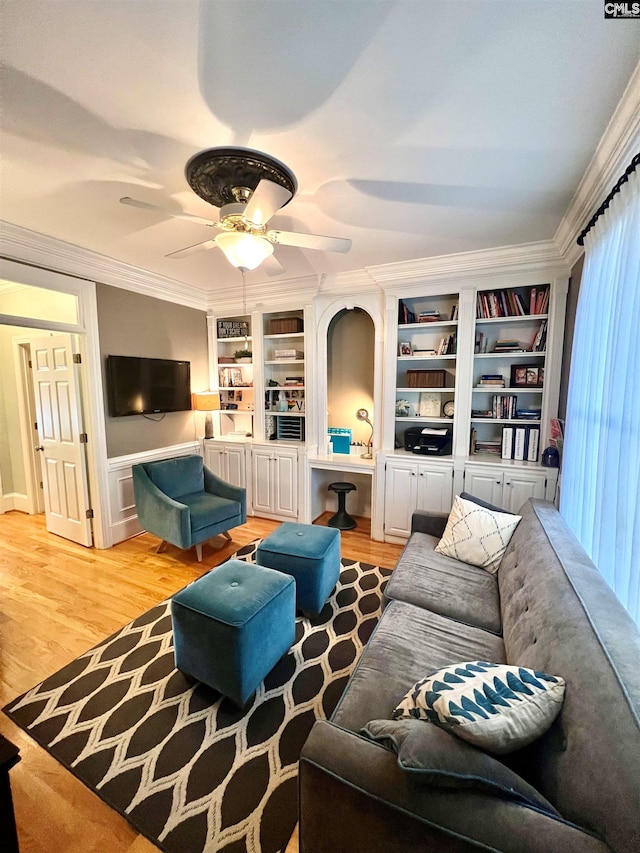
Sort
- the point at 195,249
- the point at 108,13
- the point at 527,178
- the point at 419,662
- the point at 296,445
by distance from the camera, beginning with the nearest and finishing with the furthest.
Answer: the point at 108,13 < the point at 419,662 < the point at 527,178 < the point at 195,249 < the point at 296,445

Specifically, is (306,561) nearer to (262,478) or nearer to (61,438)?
(262,478)

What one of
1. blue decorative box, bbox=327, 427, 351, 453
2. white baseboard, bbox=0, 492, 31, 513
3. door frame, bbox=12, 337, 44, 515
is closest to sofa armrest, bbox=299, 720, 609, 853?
blue decorative box, bbox=327, 427, 351, 453

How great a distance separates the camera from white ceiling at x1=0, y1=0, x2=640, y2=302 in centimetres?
105

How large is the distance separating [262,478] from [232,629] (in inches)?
99.0

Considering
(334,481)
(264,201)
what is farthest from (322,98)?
(334,481)

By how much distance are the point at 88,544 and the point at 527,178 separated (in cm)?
437

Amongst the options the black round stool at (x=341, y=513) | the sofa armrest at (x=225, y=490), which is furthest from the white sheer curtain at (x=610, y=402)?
the sofa armrest at (x=225, y=490)

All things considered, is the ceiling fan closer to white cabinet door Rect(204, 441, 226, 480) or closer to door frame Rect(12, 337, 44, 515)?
white cabinet door Rect(204, 441, 226, 480)

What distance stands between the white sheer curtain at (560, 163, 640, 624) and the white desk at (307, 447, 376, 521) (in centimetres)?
206

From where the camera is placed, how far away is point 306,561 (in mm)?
2250

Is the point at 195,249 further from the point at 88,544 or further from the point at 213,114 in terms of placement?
the point at 88,544

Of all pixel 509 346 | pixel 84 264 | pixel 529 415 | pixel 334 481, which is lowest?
pixel 334 481

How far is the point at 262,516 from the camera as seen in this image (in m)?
4.16

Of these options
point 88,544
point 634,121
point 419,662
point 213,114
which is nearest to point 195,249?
point 213,114
